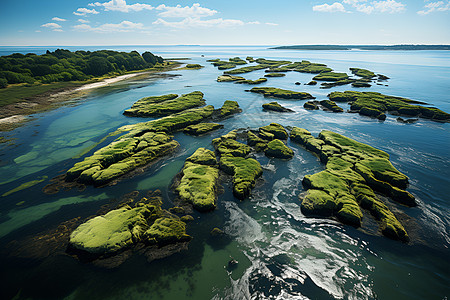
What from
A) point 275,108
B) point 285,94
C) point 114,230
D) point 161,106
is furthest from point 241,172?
point 285,94

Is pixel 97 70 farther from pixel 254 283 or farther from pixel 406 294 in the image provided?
pixel 406 294

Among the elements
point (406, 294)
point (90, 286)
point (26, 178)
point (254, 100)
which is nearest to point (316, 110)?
point (254, 100)

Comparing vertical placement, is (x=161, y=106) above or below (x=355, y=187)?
above

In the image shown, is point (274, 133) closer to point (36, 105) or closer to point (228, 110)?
point (228, 110)

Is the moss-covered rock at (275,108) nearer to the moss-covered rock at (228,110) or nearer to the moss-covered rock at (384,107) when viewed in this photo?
the moss-covered rock at (228,110)

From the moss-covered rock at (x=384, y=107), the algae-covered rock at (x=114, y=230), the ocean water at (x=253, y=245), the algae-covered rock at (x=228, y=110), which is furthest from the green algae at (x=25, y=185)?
the moss-covered rock at (x=384, y=107)
